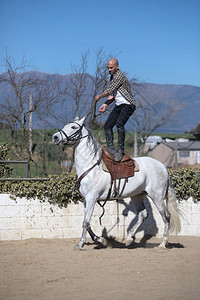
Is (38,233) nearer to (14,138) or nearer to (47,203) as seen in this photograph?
(47,203)

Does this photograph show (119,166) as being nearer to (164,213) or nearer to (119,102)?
(119,102)

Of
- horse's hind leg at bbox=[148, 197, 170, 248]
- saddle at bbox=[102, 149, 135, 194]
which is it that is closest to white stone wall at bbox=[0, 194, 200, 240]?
horse's hind leg at bbox=[148, 197, 170, 248]

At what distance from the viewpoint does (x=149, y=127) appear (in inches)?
1400

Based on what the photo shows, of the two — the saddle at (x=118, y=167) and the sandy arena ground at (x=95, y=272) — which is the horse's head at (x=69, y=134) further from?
the sandy arena ground at (x=95, y=272)

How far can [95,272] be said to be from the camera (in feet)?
18.6

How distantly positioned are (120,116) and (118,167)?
3.12 feet

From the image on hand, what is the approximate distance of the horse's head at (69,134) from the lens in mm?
7188

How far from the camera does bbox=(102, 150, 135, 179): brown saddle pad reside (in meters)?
7.48

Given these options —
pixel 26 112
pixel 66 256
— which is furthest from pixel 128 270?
pixel 26 112

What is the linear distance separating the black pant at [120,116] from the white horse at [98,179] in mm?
523

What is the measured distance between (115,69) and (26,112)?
639 cm

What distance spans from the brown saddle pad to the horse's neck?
241mm

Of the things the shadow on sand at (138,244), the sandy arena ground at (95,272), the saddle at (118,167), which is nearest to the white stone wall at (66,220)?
the shadow on sand at (138,244)

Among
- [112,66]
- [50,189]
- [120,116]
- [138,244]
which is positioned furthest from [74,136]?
[138,244]
